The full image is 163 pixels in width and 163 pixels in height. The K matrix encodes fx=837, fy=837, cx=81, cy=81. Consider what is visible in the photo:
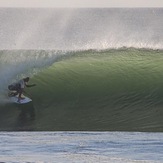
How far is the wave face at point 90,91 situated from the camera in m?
18.9

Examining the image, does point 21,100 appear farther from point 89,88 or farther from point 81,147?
point 81,147

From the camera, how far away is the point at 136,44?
1051 inches

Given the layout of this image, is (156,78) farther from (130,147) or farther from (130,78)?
(130,147)

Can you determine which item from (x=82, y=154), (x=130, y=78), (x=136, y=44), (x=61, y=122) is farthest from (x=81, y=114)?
(x=136, y=44)

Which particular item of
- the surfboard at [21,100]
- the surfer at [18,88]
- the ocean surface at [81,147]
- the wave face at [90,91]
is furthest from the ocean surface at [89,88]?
the ocean surface at [81,147]

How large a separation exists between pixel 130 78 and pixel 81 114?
3271 mm

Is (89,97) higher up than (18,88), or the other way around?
(18,88)

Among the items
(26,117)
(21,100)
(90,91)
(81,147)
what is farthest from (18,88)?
(81,147)

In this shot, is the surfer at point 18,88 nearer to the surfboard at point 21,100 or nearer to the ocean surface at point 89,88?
the surfboard at point 21,100

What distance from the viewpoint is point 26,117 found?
1923 cm

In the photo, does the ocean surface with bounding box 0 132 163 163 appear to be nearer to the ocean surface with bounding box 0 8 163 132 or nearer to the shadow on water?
the shadow on water

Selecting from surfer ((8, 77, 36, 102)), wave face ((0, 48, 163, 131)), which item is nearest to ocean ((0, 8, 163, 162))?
wave face ((0, 48, 163, 131))

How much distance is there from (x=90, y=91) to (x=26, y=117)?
99.3 inches

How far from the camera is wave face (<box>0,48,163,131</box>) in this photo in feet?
62.1
